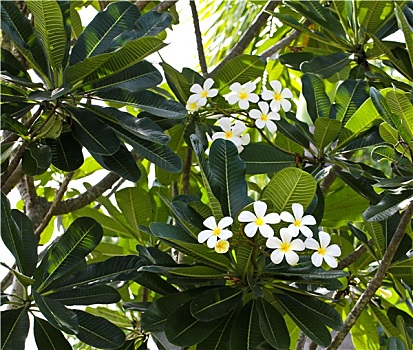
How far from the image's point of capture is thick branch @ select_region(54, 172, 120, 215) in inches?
58.2

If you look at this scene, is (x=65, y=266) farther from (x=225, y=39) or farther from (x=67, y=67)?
(x=225, y=39)

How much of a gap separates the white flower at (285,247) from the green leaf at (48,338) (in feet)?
1.24

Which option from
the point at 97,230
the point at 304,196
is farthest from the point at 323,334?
the point at 97,230

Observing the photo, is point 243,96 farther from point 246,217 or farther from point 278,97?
point 246,217

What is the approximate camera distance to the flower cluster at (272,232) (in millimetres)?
968

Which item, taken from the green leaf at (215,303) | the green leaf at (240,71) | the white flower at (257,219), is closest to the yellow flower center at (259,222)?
the white flower at (257,219)

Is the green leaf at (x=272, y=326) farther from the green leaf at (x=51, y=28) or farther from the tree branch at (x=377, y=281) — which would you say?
the green leaf at (x=51, y=28)

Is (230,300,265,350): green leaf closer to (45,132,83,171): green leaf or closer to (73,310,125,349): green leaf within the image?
(73,310,125,349): green leaf

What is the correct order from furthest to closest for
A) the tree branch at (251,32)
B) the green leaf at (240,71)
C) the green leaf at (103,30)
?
the tree branch at (251,32)
the green leaf at (240,71)
the green leaf at (103,30)

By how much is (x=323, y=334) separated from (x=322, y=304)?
0.05 metres

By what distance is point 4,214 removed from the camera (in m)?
1.12

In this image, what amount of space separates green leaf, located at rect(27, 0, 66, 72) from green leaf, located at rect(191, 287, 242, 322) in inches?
16.6

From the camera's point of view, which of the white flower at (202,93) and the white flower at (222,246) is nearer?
the white flower at (222,246)

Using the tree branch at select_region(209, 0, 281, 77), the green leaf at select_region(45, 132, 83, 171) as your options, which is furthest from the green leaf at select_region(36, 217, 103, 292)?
the tree branch at select_region(209, 0, 281, 77)
